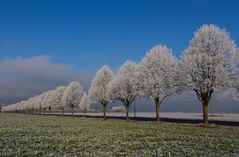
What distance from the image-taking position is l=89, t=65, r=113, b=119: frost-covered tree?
76688 millimetres

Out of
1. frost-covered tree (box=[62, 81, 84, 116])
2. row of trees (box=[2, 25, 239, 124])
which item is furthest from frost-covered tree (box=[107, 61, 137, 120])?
frost-covered tree (box=[62, 81, 84, 116])

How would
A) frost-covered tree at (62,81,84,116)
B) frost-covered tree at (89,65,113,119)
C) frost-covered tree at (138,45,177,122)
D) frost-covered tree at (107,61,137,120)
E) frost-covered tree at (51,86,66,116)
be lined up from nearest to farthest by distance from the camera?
frost-covered tree at (138,45,177,122), frost-covered tree at (107,61,137,120), frost-covered tree at (89,65,113,119), frost-covered tree at (62,81,84,116), frost-covered tree at (51,86,66,116)

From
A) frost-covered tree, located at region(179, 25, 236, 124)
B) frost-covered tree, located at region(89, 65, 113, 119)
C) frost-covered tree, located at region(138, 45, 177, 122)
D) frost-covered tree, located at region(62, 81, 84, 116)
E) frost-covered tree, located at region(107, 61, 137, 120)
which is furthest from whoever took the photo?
frost-covered tree, located at region(62, 81, 84, 116)

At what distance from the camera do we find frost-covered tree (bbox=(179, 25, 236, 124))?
42750 mm

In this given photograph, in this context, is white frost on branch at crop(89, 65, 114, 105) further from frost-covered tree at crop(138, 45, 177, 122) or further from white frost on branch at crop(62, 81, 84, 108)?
white frost on branch at crop(62, 81, 84, 108)

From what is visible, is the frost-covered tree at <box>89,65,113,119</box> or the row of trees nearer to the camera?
the row of trees

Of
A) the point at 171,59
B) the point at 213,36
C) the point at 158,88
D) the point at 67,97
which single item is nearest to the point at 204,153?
the point at 213,36

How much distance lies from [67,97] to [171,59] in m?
63.6

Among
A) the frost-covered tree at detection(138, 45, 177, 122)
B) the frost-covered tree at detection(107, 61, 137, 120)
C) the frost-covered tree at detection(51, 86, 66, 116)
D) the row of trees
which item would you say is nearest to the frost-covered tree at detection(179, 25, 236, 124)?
the row of trees

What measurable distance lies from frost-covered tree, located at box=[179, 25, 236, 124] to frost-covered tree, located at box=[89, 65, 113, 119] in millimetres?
31825

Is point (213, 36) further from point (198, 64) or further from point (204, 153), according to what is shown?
point (204, 153)

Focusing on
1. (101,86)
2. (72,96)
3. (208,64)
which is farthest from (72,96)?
(208,64)

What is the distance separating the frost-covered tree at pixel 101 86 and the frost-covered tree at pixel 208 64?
31825 mm

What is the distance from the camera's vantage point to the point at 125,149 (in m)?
19.9
